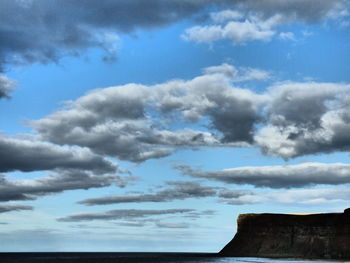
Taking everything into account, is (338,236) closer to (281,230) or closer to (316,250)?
(316,250)

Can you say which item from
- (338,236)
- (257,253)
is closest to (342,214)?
(338,236)

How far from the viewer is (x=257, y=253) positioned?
525 ft

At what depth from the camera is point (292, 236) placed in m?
153

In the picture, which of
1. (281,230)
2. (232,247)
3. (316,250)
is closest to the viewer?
(316,250)

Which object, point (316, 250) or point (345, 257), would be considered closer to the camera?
point (345, 257)

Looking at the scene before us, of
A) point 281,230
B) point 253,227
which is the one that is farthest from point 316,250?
point 253,227

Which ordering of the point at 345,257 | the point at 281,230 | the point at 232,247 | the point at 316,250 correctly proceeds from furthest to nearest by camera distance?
the point at 232,247 < the point at 281,230 < the point at 316,250 < the point at 345,257

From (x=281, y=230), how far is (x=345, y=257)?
2797 cm

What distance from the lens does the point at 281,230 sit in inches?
6220

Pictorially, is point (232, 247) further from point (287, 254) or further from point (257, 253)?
point (287, 254)

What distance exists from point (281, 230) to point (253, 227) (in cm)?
1240

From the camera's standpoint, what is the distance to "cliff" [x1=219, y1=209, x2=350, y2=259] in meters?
140

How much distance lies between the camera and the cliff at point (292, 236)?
139625 millimetres

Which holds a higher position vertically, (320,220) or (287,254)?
(320,220)
